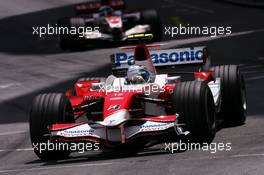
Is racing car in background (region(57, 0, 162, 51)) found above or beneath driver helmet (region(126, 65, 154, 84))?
beneath

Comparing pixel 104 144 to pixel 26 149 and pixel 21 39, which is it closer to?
pixel 26 149

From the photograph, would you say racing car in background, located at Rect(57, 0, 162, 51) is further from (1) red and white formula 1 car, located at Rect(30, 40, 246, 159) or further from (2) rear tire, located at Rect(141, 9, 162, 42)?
(1) red and white formula 1 car, located at Rect(30, 40, 246, 159)

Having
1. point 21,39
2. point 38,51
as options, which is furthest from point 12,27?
point 38,51

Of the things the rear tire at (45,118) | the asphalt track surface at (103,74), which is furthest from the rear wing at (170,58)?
the rear tire at (45,118)

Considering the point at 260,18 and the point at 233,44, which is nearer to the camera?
the point at 233,44

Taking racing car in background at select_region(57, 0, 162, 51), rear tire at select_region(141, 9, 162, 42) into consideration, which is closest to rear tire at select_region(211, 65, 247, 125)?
racing car in background at select_region(57, 0, 162, 51)

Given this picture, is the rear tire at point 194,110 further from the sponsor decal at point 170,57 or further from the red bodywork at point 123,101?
the sponsor decal at point 170,57

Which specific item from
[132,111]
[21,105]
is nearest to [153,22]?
[21,105]

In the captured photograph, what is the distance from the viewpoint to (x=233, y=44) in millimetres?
32594

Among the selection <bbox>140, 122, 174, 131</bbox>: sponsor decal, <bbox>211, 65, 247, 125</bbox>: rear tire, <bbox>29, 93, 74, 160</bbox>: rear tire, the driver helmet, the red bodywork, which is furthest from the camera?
<bbox>211, 65, 247, 125</bbox>: rear tire

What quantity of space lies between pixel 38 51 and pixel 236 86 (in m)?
17.4

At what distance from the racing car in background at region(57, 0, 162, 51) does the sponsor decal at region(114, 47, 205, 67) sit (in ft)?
45.6

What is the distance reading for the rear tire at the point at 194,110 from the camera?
15.7m

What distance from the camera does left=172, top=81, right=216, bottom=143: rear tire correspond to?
15.7 m
